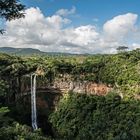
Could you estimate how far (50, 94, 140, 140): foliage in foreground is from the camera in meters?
35.1

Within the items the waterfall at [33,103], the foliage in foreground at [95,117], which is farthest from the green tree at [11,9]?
the waterfall at [33,103]

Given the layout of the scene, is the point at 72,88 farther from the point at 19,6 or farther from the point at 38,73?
the point at 19,6

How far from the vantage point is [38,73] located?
40156 mm

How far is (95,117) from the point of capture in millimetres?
37438

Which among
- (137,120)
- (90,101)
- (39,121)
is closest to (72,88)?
(90,101)

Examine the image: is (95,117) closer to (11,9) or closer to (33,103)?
(33,103)

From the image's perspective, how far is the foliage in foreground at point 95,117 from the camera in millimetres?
35125

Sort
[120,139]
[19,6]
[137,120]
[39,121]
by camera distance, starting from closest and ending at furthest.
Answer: [19,6], [120,139], [137,120], [39,121]

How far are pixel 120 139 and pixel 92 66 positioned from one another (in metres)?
11.4

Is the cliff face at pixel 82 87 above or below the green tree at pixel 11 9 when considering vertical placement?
below

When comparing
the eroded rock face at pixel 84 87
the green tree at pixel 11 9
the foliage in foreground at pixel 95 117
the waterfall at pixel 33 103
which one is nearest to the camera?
the green tree at pixel 11 9

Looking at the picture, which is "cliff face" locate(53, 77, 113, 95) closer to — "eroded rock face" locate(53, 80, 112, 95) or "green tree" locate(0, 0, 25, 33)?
"eroded rock face" locate(53, 80, 112, 95)

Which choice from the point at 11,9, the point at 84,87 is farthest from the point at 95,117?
the point at 11,9

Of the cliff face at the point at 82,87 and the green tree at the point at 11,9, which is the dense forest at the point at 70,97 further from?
the green tree at the point at 11,9
